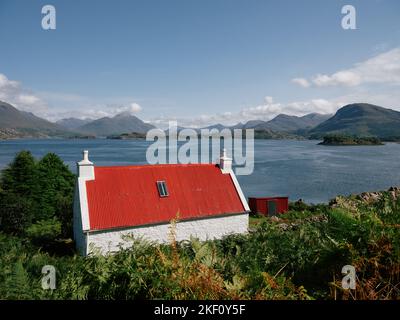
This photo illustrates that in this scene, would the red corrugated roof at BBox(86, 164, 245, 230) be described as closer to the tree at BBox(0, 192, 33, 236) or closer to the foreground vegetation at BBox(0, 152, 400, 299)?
the tree at BBox(0, 192, 33, 236)

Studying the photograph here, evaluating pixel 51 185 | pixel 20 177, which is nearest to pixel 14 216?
pixel 51 185

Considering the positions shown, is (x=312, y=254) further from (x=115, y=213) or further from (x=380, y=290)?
(x=115, y=213)

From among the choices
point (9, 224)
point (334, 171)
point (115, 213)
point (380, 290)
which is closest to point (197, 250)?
point (380, 290)

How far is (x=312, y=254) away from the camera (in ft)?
19.4

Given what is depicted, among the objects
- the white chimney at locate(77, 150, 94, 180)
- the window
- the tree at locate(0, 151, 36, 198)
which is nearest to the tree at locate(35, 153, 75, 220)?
the tree at locate(0, 151, 36, 198)

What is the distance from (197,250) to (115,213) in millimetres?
13552

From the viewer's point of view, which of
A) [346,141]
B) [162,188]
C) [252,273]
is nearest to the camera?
[252,273]

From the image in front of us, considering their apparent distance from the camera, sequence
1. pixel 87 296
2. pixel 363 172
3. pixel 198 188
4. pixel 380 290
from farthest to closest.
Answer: pixel 363 172 < pixel 198 188 < pixel 87 296 < pixel 380 290

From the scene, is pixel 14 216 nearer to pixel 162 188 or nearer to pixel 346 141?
pixel 162 188

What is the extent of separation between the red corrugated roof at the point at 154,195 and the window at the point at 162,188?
8.9 inches

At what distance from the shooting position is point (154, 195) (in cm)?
2044

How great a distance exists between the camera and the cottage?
1797 centimetres

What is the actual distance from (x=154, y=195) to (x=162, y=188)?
0.76m

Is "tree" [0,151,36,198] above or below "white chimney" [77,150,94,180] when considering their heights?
below
